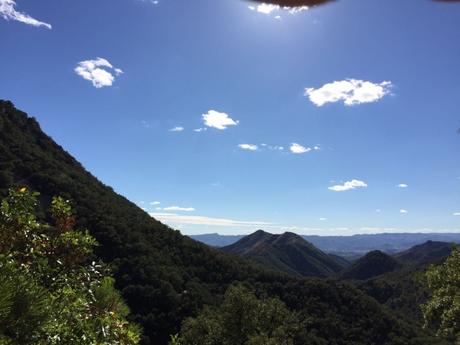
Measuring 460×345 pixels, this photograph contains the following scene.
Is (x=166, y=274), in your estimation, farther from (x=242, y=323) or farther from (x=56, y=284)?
(x=56, y=284)

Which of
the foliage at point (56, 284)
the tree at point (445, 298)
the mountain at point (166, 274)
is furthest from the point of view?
the mountain at point (166, 274)

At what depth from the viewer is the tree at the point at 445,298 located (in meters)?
18.7

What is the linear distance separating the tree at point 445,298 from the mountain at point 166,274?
240 ft

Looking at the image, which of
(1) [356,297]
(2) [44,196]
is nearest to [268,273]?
(1) [356,297]

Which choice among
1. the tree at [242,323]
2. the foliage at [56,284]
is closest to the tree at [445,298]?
the foliage at [56,284]

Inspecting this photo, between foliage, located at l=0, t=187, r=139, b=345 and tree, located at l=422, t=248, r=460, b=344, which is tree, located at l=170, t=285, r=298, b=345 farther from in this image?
foliage, located at l=0, t=187, r=139, b=345

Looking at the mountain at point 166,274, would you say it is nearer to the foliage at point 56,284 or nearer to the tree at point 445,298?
the tree at point 445,298

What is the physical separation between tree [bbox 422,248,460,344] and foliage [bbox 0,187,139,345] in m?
15.2

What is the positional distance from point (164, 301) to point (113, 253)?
2034 cm

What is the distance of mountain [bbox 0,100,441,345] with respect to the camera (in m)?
102

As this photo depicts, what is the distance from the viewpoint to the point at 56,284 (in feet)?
26.9

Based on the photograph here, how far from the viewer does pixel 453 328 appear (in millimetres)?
18875

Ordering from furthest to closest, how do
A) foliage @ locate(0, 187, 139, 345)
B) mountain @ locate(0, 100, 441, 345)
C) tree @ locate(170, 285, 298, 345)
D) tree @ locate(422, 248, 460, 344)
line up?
mountain @ locate(0, 100, 441, 345)
tree @ locate(170, 285, 298, 345)
tree @ locate(422, 248, 460, 344)
foliage @ locate(0, 187, 139, 345)

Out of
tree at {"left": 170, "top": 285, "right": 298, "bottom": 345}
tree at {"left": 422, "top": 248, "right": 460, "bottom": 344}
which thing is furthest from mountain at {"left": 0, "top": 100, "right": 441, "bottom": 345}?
tree at {"left": 422, "top": 248, "right": 460, "bottom": 344}
